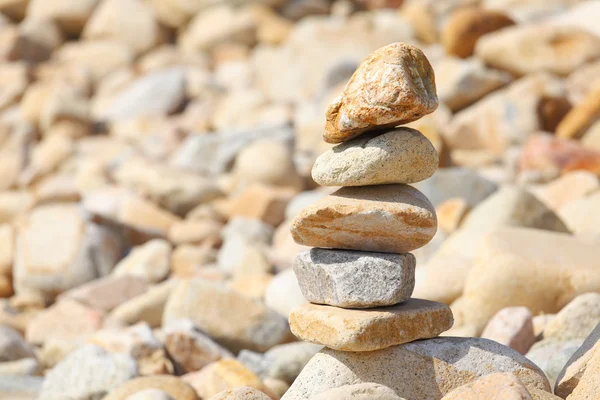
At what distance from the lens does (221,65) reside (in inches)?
585

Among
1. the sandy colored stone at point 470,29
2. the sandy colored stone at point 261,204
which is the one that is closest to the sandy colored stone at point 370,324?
the sandy colored stone at point 261,204

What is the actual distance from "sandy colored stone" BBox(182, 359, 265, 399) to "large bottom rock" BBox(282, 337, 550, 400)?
1.19m

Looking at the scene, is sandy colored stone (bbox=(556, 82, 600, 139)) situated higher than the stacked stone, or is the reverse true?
the stacked stone

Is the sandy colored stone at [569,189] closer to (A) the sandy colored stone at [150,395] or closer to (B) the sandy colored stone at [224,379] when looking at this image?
(B) the sandy colored stone at [224,379]

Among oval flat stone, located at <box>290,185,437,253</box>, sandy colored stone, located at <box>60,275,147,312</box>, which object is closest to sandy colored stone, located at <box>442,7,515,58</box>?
sandy colored stone, located at <box>60,275,147,312</box>

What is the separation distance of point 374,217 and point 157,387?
6.25 feet

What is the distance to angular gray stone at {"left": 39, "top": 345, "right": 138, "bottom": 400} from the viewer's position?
489 centimetres

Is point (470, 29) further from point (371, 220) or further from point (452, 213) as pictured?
point (371, 220)

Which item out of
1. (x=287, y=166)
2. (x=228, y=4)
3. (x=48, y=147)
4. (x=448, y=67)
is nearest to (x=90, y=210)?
(x=287, y=166)

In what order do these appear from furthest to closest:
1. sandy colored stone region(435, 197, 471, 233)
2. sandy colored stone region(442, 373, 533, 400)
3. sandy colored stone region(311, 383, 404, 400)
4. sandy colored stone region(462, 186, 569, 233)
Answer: sandy colored stone region(435, 197, 471, 233)
sandy colored stone region(462, 186, 569, 233)
sandy colored stone region(311, 383, 404, 400)
sandy colored stone region(442, 373, 533, 400)

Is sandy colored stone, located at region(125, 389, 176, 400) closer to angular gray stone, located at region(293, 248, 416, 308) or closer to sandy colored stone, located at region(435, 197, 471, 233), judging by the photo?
angular gray stone, located at region(293, 248, 416, 308)

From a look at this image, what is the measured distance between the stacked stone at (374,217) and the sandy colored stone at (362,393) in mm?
270

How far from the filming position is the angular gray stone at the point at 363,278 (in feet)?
10.6

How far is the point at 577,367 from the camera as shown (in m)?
3.23
